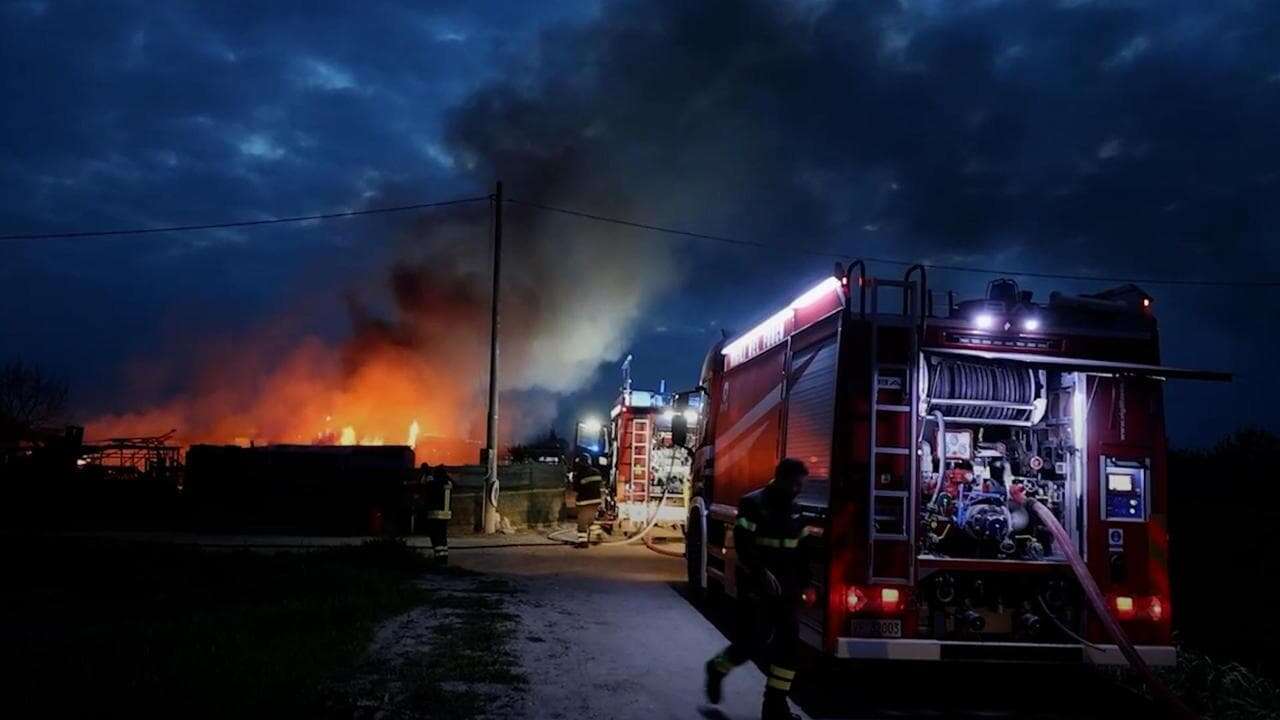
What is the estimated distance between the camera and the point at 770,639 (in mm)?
5602

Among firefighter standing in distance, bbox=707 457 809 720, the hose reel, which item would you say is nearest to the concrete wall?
the hose reel

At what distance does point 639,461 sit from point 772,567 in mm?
13466

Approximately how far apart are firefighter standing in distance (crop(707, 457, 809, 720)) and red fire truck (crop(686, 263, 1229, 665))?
18 centimetres

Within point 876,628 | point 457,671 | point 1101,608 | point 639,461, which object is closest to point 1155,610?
point 1101,608

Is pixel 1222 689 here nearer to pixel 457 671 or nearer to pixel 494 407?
pixel 457 671

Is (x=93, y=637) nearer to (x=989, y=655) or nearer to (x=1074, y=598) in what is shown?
(x=989, y=655)

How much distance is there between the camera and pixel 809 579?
6.62 metres

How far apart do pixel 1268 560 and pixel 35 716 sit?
8.90m

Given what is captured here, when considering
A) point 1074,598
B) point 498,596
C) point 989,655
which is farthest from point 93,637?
point 1074,598

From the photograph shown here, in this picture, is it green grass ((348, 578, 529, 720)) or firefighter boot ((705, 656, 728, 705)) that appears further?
firefighter boot ((705, 656, 728, 705))

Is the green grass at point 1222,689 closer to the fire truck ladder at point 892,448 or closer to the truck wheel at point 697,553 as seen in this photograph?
the fire truck ladder at point 892,448

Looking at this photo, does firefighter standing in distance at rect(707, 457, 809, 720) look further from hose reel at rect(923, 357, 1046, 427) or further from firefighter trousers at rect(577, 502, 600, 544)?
firefighter trousers at rect(577, 502, 600, 544)

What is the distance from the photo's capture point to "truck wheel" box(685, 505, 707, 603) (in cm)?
1057

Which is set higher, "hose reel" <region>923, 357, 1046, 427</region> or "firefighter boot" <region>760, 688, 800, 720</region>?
"hose reel" <region>923, 357, 1046, 427</region>
